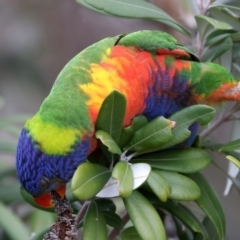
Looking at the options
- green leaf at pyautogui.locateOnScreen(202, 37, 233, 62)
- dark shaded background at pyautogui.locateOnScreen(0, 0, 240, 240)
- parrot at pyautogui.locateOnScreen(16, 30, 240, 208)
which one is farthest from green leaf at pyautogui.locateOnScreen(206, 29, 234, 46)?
dark shaded background at pyautogui.locateOnScreen(0, 0, 240, 240)

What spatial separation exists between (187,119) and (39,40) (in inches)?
74.8

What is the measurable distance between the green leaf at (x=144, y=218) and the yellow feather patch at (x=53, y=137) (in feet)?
0.49

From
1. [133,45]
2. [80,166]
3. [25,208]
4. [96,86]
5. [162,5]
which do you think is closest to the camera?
[80,166]

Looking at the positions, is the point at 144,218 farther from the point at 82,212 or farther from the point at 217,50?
the point at 217,50

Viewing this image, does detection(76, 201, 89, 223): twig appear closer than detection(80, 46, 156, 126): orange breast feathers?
No

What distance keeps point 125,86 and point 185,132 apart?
0.17 metres

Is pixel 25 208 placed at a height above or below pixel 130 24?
below

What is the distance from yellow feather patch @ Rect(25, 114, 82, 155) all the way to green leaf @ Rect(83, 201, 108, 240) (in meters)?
0.15

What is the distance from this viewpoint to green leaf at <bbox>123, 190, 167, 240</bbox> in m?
0.81

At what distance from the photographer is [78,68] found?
0.96 meters

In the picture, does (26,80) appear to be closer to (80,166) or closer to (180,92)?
(180,92)

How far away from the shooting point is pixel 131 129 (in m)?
0.90

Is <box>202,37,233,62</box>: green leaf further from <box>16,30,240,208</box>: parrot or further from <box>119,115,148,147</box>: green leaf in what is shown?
<box>119,115,148,147</box>: green leaf

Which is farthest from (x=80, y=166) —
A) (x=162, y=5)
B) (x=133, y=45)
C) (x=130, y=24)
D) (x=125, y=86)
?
(x=130, y=24)
